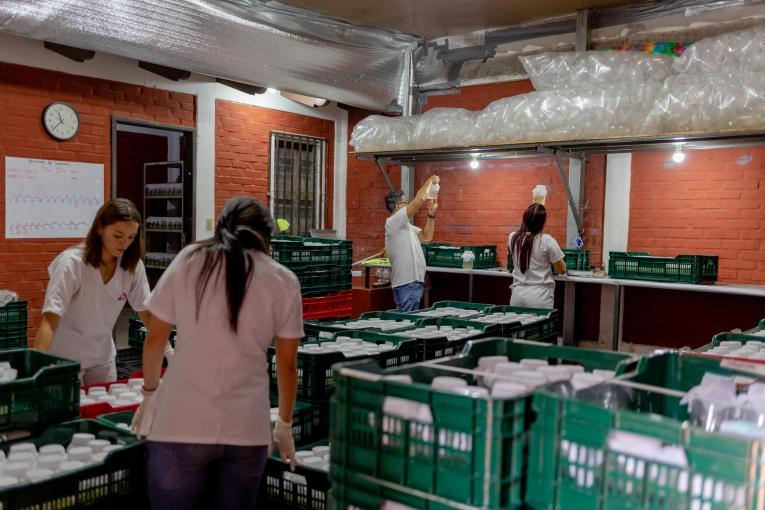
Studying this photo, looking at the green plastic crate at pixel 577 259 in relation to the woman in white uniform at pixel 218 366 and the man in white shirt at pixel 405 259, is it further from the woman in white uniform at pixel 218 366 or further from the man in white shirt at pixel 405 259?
the woman in white uniform at pixel 218 366

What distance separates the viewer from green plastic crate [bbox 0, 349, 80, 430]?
222cm

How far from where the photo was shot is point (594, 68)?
18.9 ft

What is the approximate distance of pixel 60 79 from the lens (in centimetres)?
604

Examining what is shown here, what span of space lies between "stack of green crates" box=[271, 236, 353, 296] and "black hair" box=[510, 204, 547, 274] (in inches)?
51.6

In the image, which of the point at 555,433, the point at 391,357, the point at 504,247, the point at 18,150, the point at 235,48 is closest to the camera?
the point at 555,433

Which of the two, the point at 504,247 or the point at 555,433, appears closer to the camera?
the point at 555,433

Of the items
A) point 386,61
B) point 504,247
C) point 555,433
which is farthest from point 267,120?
point 555,433

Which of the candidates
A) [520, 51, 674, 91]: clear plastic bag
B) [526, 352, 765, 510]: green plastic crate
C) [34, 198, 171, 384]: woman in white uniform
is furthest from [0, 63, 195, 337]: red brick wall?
[526, 352, 765, 510]: green plastic crate

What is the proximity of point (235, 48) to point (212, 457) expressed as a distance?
4964 millimetres

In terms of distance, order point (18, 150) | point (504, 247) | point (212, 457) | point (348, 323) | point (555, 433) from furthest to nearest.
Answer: point (504, 247), point (18, 150), point (348, 323), point (212, 457), point (555, 433)

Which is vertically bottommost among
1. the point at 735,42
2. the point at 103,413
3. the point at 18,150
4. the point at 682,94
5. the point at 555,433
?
the point at 103,413

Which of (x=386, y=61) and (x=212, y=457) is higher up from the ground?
(x=386, y=61)

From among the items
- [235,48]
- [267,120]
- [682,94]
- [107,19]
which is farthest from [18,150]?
[682,94]

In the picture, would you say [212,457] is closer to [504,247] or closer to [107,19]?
[107,19]
